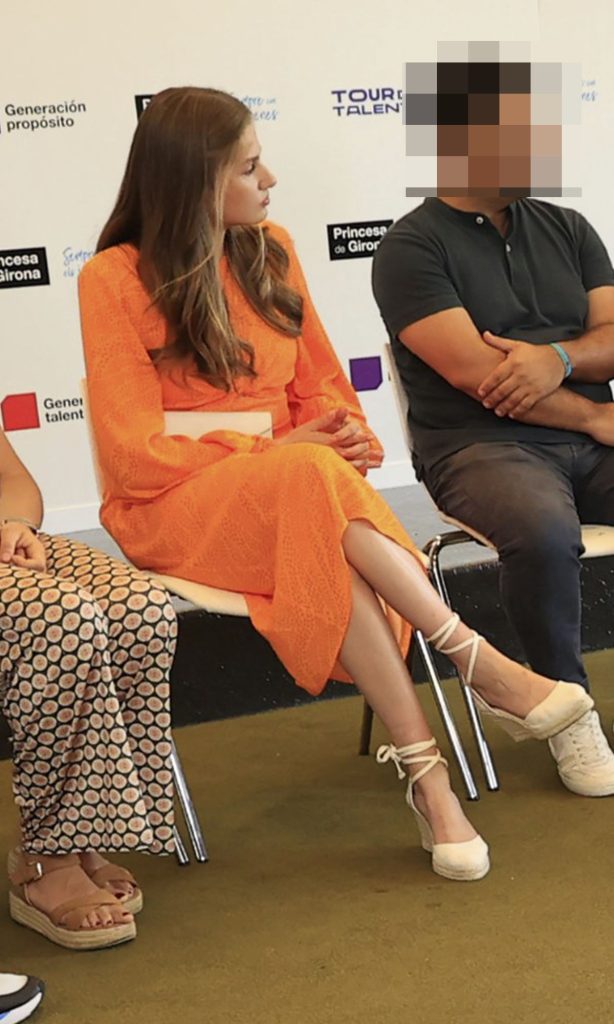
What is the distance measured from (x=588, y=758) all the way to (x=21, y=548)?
39.6 inches

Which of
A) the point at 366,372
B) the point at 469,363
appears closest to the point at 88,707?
the point at 469,363

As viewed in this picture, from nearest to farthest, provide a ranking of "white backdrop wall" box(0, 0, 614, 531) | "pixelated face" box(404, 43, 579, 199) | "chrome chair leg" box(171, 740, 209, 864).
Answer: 1. "chrome chair leg" box(171, 740, 209, 864)
2. "pixelated face" box(404, 43, 579, 199)
3. "white backdrop wall" box(0, 0, 614, 531)

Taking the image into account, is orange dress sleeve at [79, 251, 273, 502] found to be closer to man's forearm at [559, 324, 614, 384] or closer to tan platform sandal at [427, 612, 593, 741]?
tan platform sandal at [427, 612, 593, 741]

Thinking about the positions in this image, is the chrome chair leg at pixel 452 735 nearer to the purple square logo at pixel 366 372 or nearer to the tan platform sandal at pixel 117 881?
the tan platform sandal at pixel 117 881

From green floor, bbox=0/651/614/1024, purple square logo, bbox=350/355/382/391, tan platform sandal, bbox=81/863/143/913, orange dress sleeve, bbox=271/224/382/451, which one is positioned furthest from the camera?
purple square logo, bbox=350/355/382/391

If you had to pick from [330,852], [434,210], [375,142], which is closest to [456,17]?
[375,142]

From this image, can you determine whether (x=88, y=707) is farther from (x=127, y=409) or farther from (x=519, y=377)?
(x=519, y=377)

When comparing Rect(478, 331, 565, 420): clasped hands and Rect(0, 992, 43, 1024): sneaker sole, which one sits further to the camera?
Rect(478, 331, 565, 420): clasped hands

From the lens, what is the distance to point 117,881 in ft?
7.34

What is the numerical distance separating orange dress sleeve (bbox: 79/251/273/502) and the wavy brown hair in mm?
49

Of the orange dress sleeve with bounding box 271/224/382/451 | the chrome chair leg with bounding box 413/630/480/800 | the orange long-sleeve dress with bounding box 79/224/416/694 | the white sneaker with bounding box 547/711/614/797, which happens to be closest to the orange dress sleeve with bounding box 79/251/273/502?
the orange long-sleeve dress with bounding box 79/224/416/694

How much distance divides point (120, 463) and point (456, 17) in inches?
89.5

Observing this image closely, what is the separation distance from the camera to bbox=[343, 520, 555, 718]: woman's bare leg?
2297 mm

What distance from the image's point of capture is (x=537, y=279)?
2.75 metres
